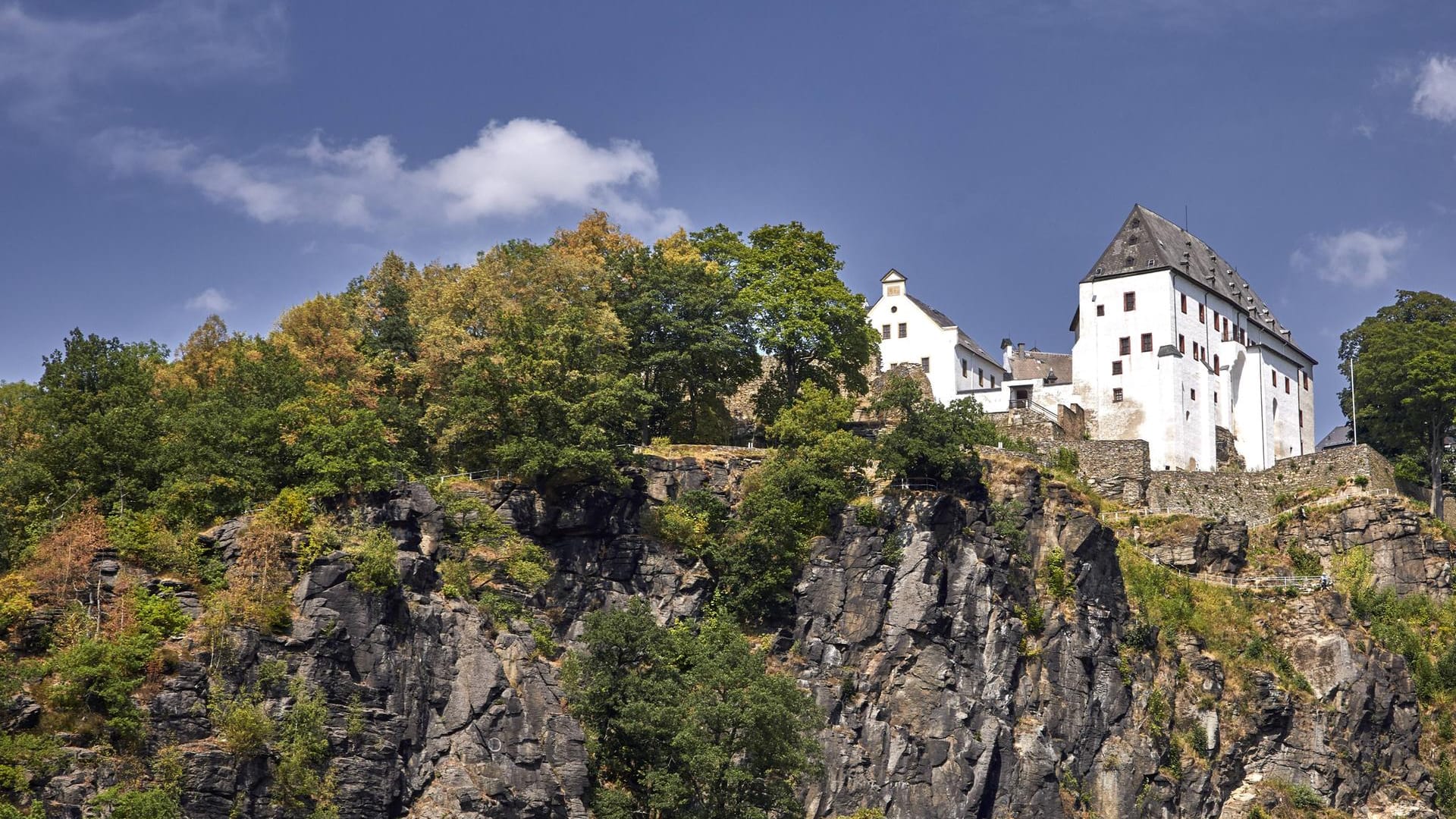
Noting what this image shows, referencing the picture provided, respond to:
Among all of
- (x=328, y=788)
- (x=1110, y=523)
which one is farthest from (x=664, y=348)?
(x=328, y=788)

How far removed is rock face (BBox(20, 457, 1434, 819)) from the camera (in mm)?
55875

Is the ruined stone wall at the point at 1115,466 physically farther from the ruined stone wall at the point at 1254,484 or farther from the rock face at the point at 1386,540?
the rock face at the point at 1386,540

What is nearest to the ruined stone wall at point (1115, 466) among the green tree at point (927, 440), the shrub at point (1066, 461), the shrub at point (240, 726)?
Result: the shrub at point (1066, 461)

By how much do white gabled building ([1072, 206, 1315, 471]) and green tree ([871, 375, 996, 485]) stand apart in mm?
17097

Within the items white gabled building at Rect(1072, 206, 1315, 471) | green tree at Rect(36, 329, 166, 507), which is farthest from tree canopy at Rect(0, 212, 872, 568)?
white gabled building at Rect(1072, 206, 1315, 471)

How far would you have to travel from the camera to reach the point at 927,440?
70.6m

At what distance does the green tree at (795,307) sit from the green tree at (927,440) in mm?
6451

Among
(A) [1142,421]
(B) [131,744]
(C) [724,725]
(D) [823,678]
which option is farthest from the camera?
(A) [1142,421]

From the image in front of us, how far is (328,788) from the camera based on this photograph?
54.2 m

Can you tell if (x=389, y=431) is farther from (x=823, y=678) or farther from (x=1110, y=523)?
(x=1110, y=523)

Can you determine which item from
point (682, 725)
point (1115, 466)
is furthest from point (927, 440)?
point (682, 725)

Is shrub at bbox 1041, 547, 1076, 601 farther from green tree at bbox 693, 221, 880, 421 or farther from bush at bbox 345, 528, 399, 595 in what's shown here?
bush at bbox 345, 528, 399, 595

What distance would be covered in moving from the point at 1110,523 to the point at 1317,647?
9.05 m

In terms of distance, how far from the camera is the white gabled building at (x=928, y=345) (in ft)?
304
